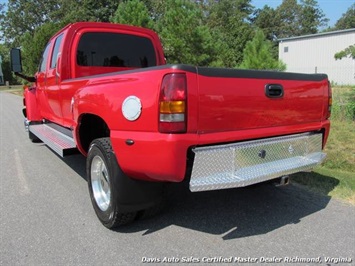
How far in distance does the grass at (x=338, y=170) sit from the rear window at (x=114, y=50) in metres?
3.07

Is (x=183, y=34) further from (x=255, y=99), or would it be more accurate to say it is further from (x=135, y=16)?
(x=255, y=99)

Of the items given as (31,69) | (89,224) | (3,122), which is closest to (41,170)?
(89,224)

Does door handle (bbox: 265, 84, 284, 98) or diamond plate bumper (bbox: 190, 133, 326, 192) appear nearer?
diamond plate bumper (bbox: 190, 133, 326, 192)

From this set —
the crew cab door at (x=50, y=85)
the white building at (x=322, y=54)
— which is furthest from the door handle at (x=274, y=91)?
the white building at (x=322, y=54)

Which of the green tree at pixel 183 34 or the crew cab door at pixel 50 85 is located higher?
the green tree at pixel 183 34

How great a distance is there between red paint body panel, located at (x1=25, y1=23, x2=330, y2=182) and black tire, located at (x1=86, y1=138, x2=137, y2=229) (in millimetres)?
185

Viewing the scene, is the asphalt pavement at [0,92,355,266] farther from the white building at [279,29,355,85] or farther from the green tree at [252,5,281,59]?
the green tree at [252,5,281,59]

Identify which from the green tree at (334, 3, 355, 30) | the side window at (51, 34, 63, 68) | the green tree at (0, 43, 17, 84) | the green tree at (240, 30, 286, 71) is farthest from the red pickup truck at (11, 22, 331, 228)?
the green tree at (334, 3, 355, 30)

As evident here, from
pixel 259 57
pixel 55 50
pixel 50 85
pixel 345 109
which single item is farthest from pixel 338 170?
pixel 259 57

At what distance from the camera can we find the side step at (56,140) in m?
4.52

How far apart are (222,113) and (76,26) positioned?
3.17m

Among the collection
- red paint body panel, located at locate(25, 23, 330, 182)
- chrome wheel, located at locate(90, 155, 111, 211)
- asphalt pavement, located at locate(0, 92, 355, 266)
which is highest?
red paint body panel, located at locate(25, 23, 330, 182)

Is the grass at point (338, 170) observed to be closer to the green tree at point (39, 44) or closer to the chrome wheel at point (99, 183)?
the chrome wheel at point (99, 183)

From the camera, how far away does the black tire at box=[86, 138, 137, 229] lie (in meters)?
3.38
